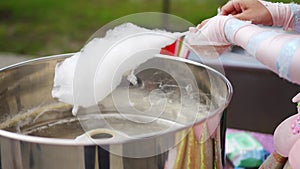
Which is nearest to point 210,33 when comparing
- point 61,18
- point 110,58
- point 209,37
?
point 209,37

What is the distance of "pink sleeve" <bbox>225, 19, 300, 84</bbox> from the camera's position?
0.42 m

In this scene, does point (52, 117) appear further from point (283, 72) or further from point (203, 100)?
point (283, 72)

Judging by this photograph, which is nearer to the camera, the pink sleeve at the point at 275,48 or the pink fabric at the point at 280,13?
the pink sleeve at the point at 275,48

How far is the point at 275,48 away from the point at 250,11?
13 centimetres

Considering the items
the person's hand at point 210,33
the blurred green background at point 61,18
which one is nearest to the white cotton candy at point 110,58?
the person's hand at point 210,33

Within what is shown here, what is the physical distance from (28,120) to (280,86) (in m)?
0.50

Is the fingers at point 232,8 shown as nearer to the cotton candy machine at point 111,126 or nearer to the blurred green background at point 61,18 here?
the cotton candy machine at point 111,126

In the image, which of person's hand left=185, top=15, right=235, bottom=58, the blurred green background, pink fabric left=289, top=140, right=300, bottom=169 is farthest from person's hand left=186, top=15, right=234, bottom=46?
the blurred green background

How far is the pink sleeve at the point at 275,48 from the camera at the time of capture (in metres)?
0.42

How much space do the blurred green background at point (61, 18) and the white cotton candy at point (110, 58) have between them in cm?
189

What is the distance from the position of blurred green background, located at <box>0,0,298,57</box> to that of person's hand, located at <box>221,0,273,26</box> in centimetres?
187

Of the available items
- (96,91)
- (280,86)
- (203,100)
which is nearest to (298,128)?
(203,100)

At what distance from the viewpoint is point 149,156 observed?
1.31 ft

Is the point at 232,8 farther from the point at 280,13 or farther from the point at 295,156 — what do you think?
the point at 295,156
